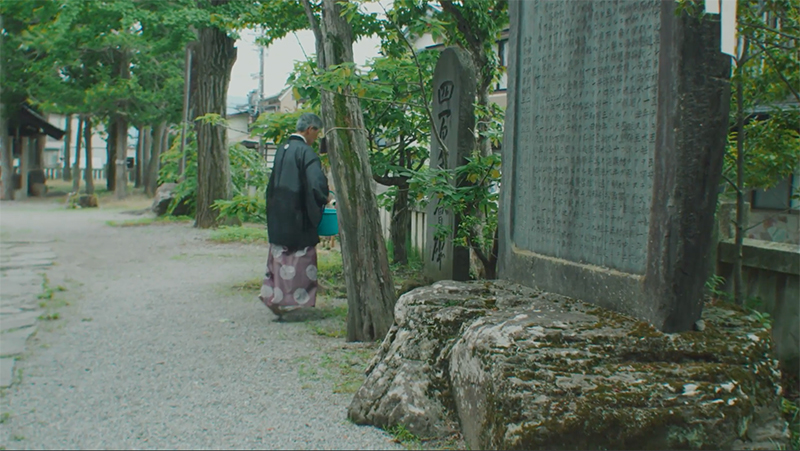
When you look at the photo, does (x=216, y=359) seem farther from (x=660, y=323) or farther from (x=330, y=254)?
(x=330, y=254)

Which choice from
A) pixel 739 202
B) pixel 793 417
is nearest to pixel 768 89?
pixel 739 202

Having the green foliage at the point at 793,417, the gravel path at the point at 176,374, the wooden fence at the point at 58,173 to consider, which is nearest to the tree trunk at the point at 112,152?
the wooden fence at the point at 58,173

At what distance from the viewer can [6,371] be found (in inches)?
194

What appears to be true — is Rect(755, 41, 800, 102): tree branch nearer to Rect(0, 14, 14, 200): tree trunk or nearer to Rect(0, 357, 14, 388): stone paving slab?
Rect(0, 357, 14, 388): stone paving slab

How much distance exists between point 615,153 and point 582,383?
140cm

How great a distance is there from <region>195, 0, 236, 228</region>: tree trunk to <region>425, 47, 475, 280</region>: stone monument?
32.0 feet

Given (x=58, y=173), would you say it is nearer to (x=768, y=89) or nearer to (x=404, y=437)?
(x=404, y=437)

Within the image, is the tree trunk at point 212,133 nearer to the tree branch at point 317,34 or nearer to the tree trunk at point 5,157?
the tree branch at point 317,34

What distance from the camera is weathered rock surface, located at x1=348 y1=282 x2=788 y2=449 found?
3.01 meters

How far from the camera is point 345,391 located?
462 cm

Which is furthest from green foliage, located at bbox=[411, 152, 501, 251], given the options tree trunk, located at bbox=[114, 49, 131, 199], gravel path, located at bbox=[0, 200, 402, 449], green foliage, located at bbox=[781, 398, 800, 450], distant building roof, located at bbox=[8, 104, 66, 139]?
distant building roof, located at bbox=[8, 104, 66, 139]

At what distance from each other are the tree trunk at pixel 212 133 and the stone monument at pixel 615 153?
11.9 metres

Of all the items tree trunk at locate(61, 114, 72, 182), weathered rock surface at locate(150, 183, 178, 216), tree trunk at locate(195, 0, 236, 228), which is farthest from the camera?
tree trunk at locate(61, 114, 72, 182)

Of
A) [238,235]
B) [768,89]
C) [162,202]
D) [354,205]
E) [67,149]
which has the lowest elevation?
[238,235]
